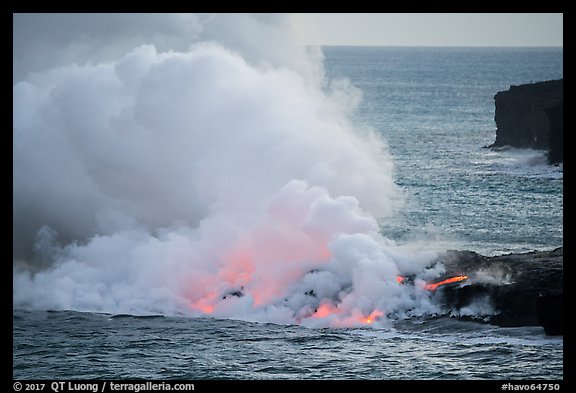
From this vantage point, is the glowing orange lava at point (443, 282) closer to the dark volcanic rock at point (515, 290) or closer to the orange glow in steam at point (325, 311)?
the dark volcanic rock at point (515, 290)

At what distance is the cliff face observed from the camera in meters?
87.3

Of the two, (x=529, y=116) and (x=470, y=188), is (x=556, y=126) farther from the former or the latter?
(x=529, y=116)

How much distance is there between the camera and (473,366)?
4347cm

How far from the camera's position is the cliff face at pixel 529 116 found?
8729 centimetres

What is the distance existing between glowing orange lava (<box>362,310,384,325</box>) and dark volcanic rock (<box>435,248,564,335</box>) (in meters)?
2.71

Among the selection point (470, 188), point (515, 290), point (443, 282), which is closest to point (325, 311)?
point (443, 282)

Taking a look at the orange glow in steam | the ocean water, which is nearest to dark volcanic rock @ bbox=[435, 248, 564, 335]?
the orange glow in steam

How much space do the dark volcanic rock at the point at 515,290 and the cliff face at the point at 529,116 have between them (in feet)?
103

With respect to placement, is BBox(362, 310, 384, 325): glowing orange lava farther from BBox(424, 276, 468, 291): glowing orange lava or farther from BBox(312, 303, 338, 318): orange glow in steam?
BBox(424, 276, 468, 291): glowing orange lava
